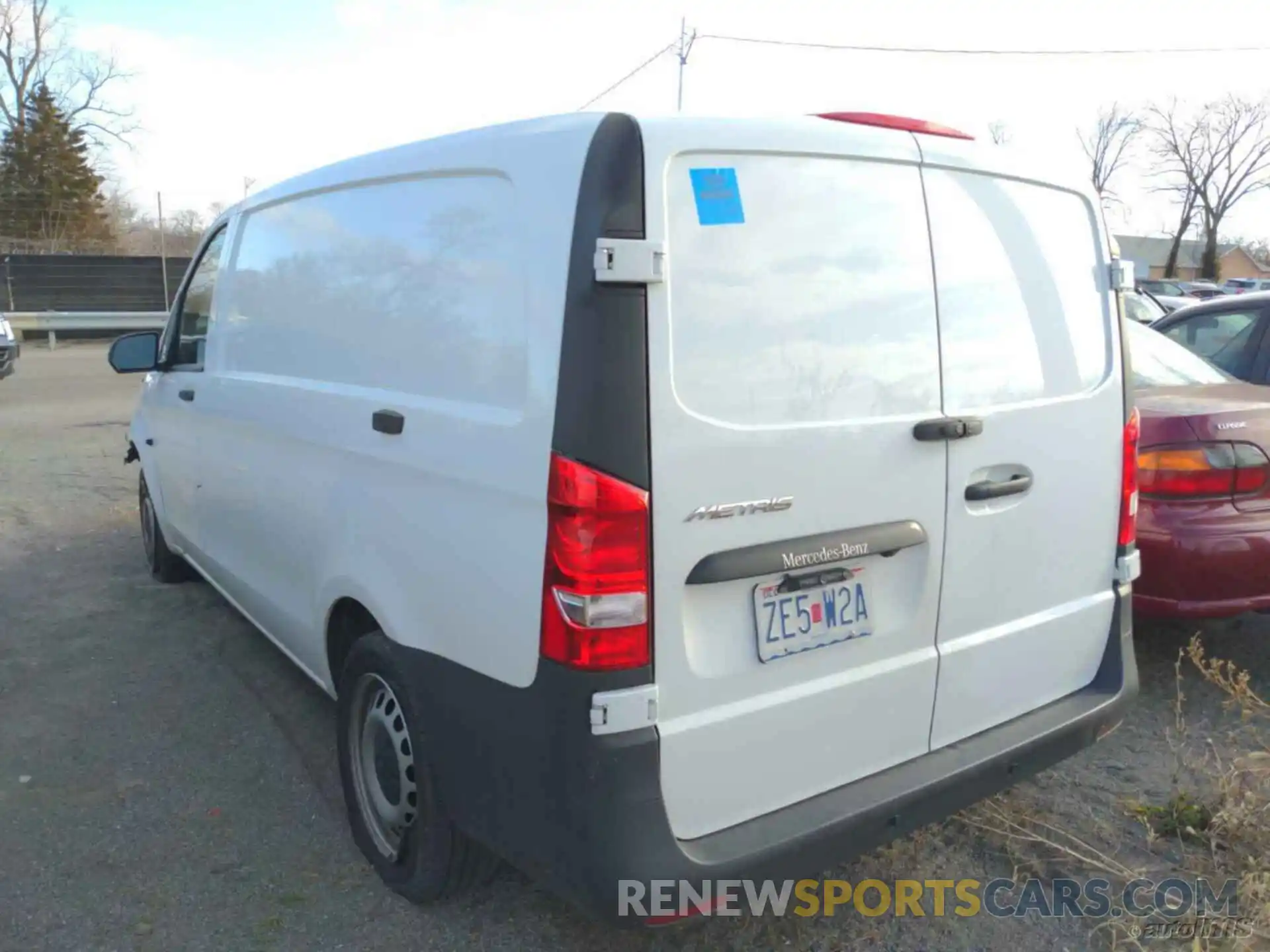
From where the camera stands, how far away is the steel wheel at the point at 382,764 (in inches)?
110

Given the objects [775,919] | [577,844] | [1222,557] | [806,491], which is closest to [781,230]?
[806,491]

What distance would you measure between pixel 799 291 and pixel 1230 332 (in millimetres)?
4606

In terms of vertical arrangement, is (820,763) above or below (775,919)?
above

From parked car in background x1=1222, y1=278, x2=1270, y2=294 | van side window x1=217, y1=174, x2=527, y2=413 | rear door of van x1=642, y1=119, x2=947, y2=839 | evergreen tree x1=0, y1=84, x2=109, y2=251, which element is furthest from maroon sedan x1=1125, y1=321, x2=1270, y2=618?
evergreen tree x1=0, y1=84, x2=109, y2=251

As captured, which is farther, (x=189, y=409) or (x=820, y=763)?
(x=189, y=409)

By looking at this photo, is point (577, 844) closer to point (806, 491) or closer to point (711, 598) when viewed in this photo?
point (711, 598)

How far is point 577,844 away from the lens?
2.15 metres

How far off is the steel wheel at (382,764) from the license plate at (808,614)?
1.03 metres

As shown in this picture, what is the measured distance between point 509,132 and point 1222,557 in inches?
125

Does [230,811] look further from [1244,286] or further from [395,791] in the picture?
[1244,286]

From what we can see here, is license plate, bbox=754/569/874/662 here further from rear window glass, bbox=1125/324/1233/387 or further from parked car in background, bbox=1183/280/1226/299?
parked car in background, bbox=1183/280/1226/299

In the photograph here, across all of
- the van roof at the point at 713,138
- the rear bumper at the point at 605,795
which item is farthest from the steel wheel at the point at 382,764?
the van roof at the point at 713,138

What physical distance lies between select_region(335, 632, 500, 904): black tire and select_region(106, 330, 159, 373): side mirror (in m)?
2.74

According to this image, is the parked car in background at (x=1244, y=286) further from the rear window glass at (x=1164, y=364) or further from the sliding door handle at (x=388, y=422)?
the sliding door handle at (x=388, y=422)
